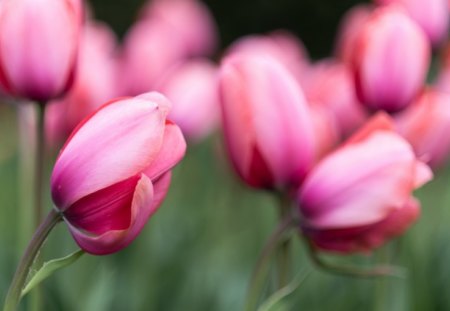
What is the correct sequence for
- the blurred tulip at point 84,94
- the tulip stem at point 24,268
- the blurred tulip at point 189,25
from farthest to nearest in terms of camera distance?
the blurred tulip at point 189,25 → the blurred tulip at point 84,94 → the tulip stem at point 24,268

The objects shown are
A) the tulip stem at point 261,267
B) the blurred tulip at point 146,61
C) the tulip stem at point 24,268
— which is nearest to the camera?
the tulip stem at point 24,268

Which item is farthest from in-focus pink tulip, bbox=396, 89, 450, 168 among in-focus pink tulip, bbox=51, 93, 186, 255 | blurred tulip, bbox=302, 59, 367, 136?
in-focus pink tulip, bbox=51, 93, 186, 255

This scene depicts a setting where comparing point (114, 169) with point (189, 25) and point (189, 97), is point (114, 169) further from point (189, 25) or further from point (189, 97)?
point (189, 25)

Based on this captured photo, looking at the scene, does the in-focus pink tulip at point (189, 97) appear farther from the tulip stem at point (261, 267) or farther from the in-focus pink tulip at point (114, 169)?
the in-focus pink tulip at point (114, 169)

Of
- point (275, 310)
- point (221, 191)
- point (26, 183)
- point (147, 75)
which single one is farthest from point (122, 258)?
point (275, 310)

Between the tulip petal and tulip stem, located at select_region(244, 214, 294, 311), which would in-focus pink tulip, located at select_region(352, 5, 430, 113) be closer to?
tulip stem, located at select_region(244, 214, 294, 311)

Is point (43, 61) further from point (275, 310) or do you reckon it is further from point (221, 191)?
point (221, 191)

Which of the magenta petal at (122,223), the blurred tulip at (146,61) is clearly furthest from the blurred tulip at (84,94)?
the magenta petal at (122,223)
